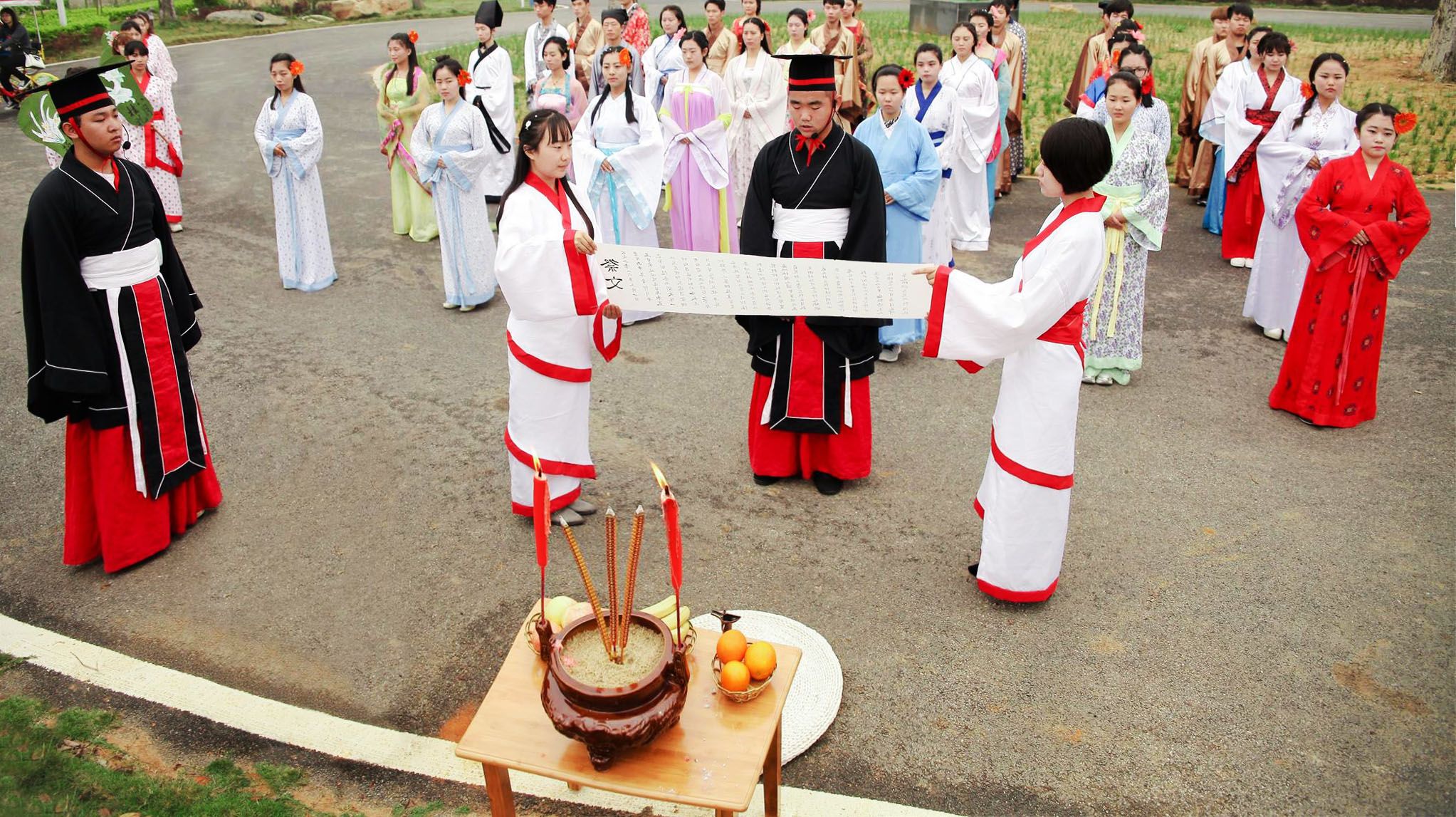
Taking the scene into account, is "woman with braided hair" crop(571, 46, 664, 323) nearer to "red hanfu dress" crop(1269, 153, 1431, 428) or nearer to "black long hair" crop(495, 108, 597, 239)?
"black long hair" crop(495, 108, 597, 239)

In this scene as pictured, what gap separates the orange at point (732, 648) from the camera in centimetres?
305

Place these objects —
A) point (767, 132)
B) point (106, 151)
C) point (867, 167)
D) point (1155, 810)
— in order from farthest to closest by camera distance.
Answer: point (767, 132) < point (867, 167) < point (106, 151) < point (1155, 810)

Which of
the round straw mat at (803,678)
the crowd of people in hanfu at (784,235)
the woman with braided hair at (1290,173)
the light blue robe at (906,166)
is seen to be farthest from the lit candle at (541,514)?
the woman with braided hair at (1290,173)

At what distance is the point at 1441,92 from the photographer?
1491 cm

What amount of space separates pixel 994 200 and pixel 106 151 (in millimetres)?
8806

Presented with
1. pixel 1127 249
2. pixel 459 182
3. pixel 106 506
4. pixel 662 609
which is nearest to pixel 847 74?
pixel 459 182

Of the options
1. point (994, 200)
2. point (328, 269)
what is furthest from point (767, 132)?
point (328, 269)

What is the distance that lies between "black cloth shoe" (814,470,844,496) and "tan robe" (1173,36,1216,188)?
7.81 metres

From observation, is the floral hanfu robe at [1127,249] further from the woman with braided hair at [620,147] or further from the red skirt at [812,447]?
the woman with braided hair at [620,147]

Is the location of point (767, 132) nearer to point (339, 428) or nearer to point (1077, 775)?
point (339, 428)

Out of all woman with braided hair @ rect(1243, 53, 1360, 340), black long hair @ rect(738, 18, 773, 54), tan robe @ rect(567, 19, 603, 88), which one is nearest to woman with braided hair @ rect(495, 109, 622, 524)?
woman with braided hair @ rect(1243, 53, 1360, 340)

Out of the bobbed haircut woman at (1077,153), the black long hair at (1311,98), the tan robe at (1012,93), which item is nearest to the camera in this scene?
the bobbed haircut woman at (1077,153)

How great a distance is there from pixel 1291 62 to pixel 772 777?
18482 mm

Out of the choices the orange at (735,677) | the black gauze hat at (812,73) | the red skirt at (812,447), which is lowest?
the red skirt at (812,447)
